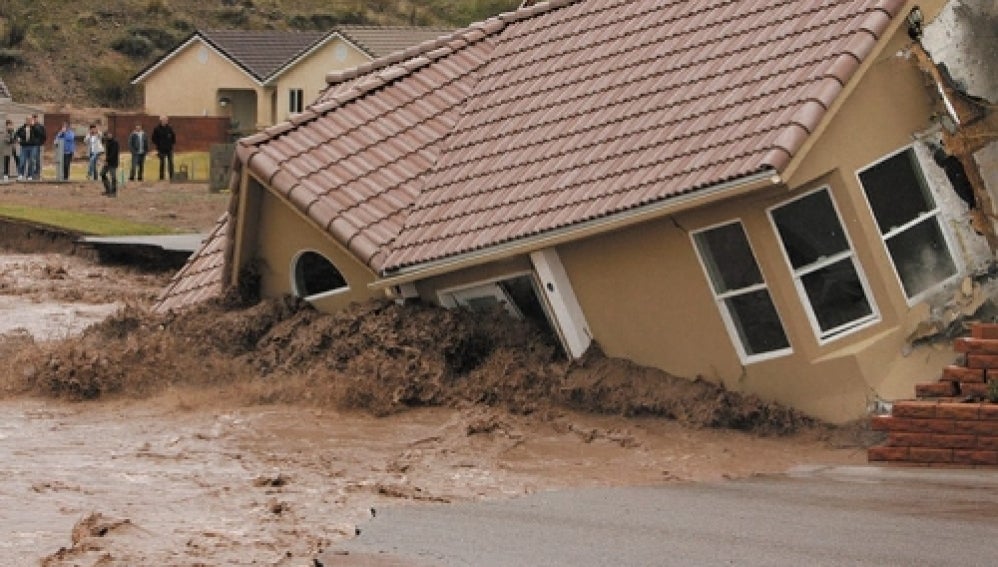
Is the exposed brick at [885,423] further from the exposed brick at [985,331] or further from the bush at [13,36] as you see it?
the bush at [13,36]

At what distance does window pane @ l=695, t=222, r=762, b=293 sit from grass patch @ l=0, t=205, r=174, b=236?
2045 cm

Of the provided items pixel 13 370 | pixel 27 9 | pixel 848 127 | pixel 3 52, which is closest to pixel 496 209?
pixel 848 127

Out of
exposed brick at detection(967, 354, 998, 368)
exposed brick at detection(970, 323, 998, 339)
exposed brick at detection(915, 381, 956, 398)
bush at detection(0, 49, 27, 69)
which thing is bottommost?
exposed brick at detection(915, 381, 956, 398)

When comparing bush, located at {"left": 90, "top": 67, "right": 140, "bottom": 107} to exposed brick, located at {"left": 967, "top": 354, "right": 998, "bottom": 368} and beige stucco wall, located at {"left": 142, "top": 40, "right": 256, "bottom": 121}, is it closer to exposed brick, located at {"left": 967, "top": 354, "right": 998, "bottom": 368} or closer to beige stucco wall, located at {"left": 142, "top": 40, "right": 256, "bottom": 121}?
beige stucco wall, located at {"left": 142, "top": 40, "right": 256, "bottom": 121}

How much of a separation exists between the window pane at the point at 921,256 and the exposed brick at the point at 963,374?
1155 mm

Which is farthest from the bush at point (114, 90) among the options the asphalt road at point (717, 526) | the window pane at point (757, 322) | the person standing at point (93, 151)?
the asphalt road at point (717, 526)

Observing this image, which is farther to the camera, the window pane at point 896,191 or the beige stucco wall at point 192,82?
the beige stucco wall at point 192,82

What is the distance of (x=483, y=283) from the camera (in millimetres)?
19656

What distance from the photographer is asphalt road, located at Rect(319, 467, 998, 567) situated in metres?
12.5

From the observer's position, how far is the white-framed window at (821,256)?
58.2ft

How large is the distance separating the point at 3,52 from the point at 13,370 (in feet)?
208

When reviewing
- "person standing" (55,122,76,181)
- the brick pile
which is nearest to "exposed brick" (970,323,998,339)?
the brick pile

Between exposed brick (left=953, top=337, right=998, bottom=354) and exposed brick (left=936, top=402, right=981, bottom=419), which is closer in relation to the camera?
exposed brick (left=936, top=402, right=981, bottom=419)

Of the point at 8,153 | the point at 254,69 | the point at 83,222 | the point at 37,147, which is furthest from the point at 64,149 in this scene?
the point at 254,69
